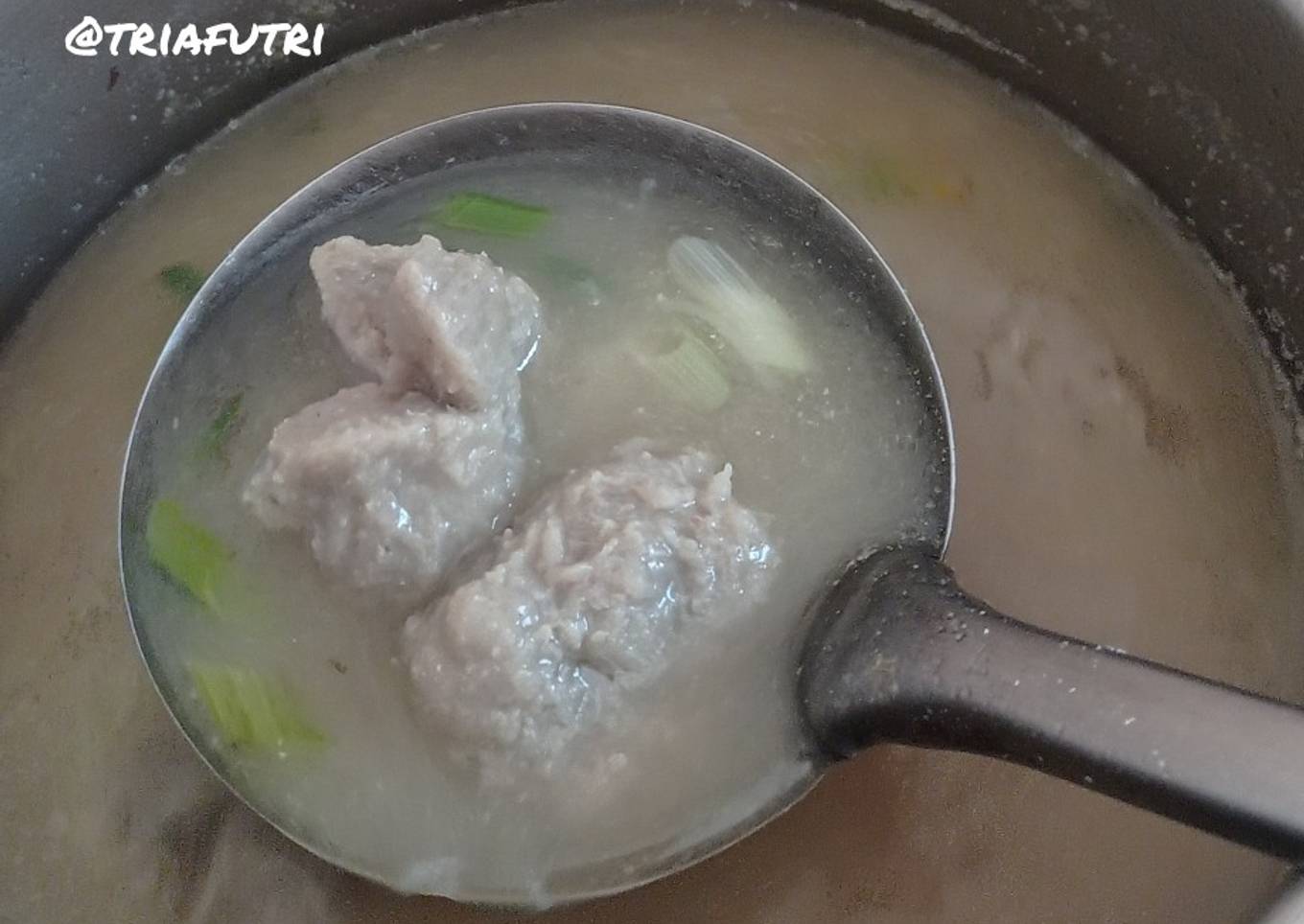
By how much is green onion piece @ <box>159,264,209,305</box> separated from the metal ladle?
10.6 inches

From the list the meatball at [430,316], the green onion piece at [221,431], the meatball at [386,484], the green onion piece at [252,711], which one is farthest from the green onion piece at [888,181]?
the green onion piece at [252,711]

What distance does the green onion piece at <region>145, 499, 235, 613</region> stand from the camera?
1.22 meters

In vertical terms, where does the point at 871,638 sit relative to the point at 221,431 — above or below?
above

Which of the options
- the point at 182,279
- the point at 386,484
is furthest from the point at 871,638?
the point at 182,279

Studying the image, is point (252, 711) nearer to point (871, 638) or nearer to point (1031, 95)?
point (871, 638)

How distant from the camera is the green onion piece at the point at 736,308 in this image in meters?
1.26

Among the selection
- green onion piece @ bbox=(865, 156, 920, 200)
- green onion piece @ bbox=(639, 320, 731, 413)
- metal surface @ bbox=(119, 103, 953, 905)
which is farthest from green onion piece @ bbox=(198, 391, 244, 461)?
green onion piece @ bbox=(865, 156, 920, 200)

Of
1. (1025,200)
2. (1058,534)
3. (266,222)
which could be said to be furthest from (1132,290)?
(266,222)

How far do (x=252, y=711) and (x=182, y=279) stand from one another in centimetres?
67

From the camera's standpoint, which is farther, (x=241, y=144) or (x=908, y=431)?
(x=241, y=144)

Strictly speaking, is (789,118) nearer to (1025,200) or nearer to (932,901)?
(1025,200)

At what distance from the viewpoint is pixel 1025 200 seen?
149 centimetres

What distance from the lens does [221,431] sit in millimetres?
1263

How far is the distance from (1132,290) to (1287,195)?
7.9 inches
